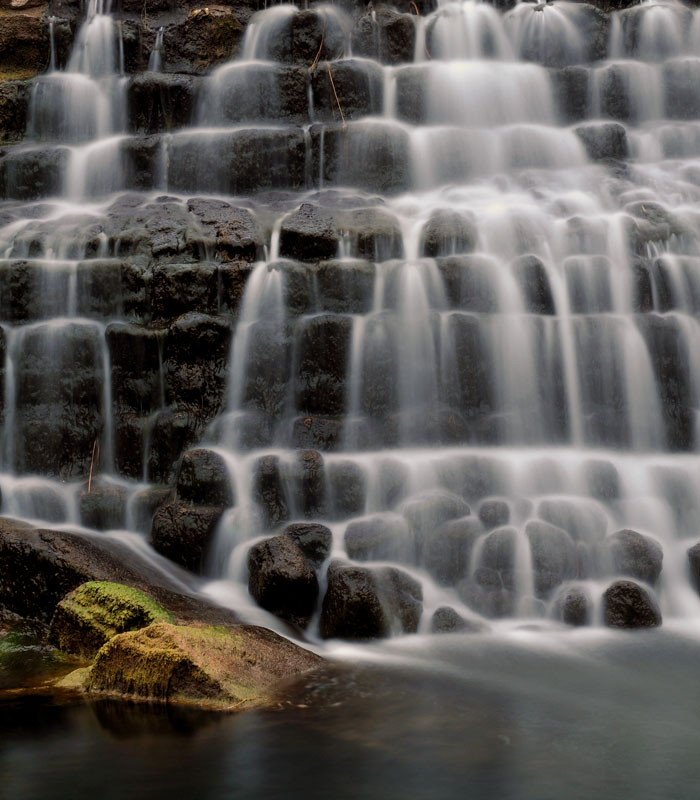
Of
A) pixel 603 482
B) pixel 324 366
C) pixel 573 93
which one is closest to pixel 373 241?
pixel 324 366

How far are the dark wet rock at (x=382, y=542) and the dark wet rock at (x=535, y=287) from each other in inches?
123

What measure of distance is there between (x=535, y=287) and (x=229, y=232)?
3251 mm

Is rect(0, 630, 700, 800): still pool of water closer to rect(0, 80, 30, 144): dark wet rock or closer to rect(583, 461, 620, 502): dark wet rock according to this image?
rect(583, 461, 620, 502): dark wet rock

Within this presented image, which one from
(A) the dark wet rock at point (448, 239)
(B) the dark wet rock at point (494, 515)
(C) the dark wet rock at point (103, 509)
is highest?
(A) the dark wet rock at point (448, 239)

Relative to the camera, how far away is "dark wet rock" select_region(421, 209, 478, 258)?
9609 millimetres

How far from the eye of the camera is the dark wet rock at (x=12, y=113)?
1305 centimetres

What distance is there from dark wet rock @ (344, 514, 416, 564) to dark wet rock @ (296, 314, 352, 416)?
5.93 ft

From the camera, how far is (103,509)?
7926mm

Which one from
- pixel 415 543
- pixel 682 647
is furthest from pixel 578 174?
pixel 682 647

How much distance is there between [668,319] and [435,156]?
14.8 feet

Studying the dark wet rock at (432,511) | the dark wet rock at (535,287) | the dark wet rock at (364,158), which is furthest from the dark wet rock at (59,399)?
the dark wet rock at (364,158)

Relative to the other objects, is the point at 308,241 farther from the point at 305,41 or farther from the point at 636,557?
the point at 305,41

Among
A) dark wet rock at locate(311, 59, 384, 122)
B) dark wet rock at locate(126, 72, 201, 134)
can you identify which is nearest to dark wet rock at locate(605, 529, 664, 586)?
dark wet rock at locate(311, 59, 384, 122)

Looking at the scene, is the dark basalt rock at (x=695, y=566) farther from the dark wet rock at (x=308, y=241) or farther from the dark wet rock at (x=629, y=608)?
the dark wet rock at (x=308, y=241)
